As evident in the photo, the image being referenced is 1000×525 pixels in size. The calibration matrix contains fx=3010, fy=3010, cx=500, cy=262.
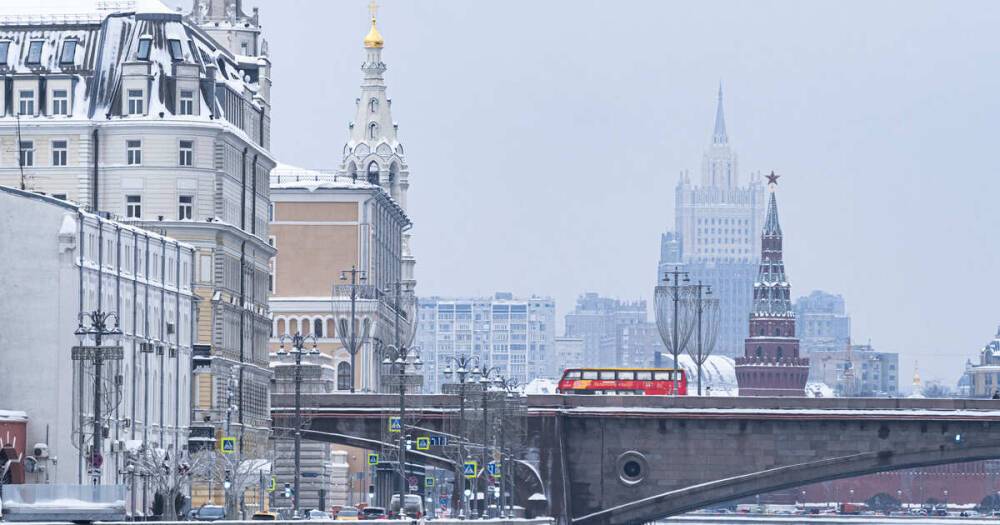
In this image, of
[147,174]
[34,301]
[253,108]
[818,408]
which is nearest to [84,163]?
[147,174]

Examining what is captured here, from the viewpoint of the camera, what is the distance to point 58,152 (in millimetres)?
157875

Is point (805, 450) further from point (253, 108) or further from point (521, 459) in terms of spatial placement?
point (253, 108)

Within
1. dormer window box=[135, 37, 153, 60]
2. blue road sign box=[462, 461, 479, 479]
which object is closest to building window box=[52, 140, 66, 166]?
dormer window box=[135, 37, 153, 60]

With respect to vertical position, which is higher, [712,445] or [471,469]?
[712,445]

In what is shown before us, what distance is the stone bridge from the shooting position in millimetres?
170125

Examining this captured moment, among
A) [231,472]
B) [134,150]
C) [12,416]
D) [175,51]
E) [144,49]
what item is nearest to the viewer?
[12,416]

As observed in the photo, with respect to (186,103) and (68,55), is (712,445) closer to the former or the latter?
(186,103)

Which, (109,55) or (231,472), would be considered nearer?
(231,472)

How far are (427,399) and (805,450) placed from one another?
23.5 m

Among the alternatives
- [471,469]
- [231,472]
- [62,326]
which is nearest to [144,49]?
[231,472]

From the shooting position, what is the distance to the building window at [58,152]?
157750 millimetres

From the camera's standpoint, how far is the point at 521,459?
176 meters

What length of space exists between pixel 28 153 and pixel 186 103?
28.6 ft

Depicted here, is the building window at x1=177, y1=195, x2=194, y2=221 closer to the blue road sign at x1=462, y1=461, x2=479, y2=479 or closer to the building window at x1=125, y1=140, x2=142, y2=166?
the building window at x1=125, y1=140, x2=142, y2=166
